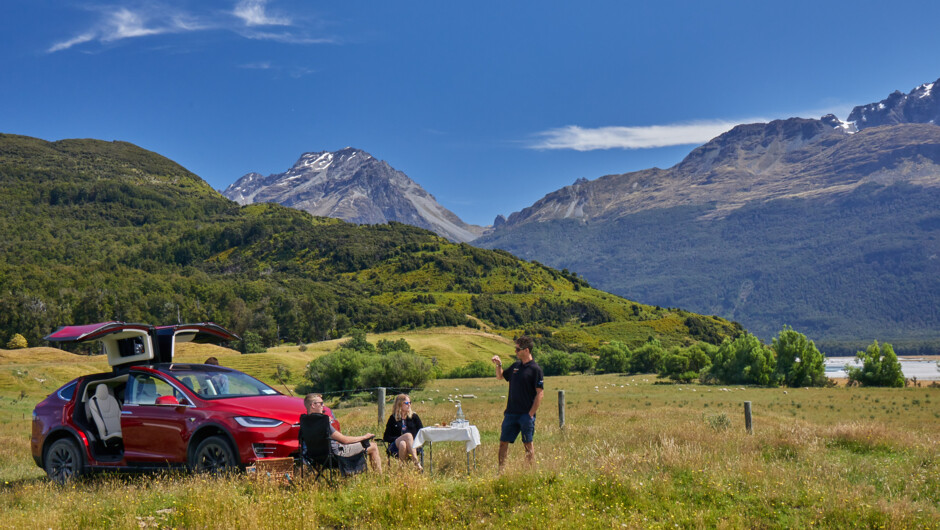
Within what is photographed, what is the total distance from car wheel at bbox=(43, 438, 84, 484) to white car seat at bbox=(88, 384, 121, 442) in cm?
45

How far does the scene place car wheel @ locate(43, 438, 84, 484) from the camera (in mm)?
10789

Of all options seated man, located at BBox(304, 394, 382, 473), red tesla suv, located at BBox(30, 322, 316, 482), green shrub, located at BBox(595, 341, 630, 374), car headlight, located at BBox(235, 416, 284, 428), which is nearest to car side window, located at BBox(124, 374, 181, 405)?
red tesla suv, located at BBox(30, 322, 316, 482)

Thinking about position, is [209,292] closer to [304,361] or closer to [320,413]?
[304,361]

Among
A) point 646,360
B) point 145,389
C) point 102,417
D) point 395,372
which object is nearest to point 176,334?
point 145,389

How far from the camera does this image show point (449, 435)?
10562 millimetres

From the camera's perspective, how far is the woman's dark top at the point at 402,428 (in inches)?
441

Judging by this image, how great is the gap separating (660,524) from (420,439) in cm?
429

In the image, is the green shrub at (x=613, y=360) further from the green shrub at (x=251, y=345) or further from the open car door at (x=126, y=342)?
the open car door at (x=126, y=342)

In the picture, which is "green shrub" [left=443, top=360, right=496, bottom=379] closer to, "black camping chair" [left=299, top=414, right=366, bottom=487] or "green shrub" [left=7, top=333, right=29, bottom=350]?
"green shrub" [left=7, top=333, right=29, bottom=350]

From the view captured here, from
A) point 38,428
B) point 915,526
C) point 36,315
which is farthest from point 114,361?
point 36,315

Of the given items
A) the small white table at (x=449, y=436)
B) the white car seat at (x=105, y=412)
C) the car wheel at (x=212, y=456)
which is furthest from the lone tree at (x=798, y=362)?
the car wheel at (x=212, y=456)

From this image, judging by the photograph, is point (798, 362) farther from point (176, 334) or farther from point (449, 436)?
point (176, 334)

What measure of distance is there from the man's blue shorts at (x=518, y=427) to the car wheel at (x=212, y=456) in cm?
410

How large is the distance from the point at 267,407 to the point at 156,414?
1.74 meters
